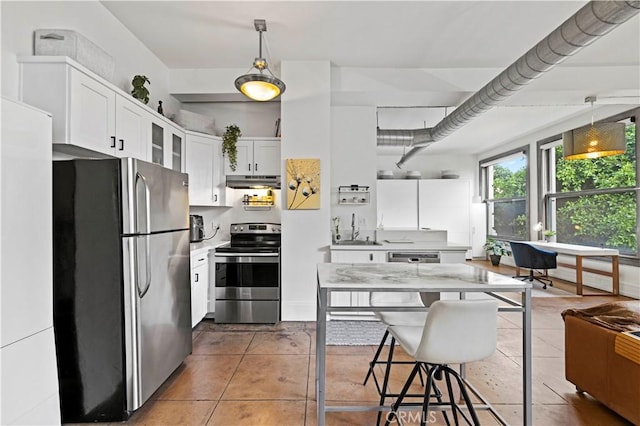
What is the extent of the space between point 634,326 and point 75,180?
3.57 metres

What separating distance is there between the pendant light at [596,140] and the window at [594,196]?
119 centimetres

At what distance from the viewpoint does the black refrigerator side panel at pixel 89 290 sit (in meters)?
2.09

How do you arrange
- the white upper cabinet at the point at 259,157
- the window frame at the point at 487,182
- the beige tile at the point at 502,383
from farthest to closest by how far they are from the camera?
the window frame at the point at 487,182
the white upper cabinet at the point at 259,157
the beige tile at the point at 502,383

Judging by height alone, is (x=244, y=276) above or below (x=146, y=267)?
below

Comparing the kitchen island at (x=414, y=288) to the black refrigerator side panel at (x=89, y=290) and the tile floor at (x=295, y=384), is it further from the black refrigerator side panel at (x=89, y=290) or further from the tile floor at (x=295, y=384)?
the black refrigerator side panel at (x=89, y=290)

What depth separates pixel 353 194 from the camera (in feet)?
15.6

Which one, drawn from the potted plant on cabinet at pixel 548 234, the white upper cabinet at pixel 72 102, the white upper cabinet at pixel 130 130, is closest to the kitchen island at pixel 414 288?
the white upper cabinet at pixel 72 102

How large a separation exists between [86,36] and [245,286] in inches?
109

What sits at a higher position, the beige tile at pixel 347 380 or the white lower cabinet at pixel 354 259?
the white lower cabinet at pixel 354 259

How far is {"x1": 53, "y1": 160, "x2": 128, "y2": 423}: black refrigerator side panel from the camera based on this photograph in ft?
6.86

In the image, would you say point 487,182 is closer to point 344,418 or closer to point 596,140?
point 596,140

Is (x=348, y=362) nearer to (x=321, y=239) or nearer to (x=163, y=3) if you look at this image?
(x=321, y=239)

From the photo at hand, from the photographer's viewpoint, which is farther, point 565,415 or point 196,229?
point 196,229

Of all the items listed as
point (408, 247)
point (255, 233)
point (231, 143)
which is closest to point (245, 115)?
point (231, 143)
